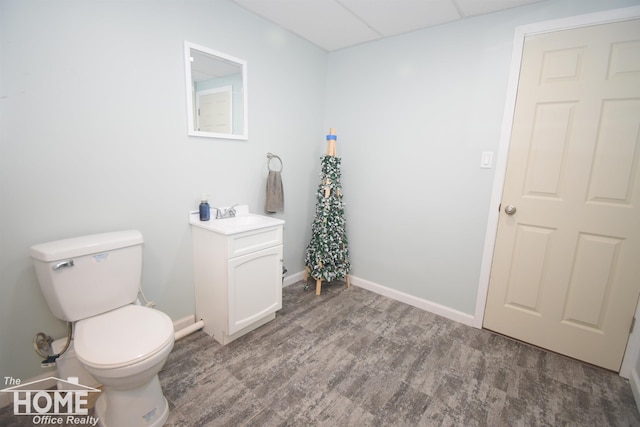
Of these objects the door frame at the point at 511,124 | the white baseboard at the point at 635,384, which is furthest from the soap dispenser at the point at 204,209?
the white baseboard at the point at 635,384

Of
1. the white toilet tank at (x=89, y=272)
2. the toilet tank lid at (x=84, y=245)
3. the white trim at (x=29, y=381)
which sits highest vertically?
the toilet tank lid at (x=84, y=245)

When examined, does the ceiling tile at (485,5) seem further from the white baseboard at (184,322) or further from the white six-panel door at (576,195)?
the white baseboard at (184,322)

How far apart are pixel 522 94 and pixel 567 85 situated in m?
0.22

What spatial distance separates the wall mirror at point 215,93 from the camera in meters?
1.83

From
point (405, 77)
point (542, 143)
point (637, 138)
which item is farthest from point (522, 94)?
point (405, 77)

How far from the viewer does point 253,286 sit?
6.44 ft

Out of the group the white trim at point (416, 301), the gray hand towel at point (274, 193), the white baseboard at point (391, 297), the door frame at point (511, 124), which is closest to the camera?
the white baseboard at point (391, 297)

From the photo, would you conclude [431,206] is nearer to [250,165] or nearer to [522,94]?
[522,94]

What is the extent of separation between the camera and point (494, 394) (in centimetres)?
156

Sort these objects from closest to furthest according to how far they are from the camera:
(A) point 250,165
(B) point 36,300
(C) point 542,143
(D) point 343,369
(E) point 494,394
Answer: (B) point 36,300 → (E) point 494,394 → (D) point 343,369 → (C) point 542,143 → (A) point 250,165

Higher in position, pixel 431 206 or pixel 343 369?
pixel 431 206

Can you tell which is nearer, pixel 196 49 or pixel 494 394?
pixel 494 394

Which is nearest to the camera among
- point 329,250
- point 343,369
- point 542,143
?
point 343,369

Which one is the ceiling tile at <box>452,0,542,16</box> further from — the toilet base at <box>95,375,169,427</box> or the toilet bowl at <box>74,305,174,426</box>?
the toilet base at <box>95,375,169,427</box>
